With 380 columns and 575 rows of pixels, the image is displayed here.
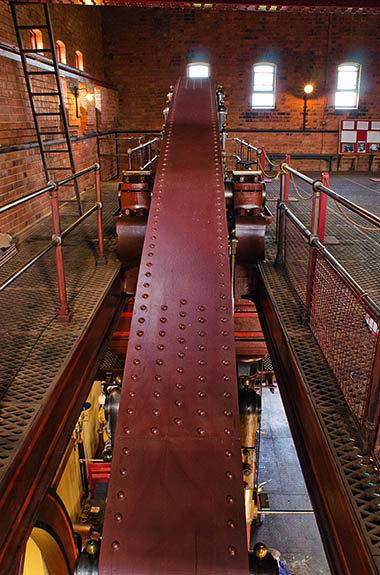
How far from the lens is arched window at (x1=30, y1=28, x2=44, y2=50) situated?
6.26m

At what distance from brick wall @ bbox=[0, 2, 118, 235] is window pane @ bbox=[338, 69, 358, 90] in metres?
6.65

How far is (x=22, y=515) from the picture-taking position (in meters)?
1.63

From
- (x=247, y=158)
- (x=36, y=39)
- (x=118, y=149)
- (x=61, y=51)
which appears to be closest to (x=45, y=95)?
(x=36, y=39)

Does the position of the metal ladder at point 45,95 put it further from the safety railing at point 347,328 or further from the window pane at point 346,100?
the window pane at point 346,100

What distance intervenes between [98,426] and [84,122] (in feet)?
19.2

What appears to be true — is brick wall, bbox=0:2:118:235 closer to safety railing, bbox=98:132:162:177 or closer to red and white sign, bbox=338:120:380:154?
safety railing, bbox=98:132:162:177

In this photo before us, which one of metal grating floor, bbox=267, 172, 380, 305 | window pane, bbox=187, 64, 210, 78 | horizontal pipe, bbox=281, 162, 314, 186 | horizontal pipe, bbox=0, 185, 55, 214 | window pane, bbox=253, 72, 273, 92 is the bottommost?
metal grating floor, bbox=267, 172, 380, 305

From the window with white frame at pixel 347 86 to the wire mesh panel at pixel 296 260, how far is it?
10.0 meters

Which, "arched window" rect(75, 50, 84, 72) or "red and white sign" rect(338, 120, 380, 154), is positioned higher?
"arched window" rect(75, 50, 84, 72)

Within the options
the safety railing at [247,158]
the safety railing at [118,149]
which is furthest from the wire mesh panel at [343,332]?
the safety railing at [118,149]

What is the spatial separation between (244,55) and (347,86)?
2974 mm

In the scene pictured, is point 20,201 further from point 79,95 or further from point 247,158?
point 79,95

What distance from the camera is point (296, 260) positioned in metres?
3.65

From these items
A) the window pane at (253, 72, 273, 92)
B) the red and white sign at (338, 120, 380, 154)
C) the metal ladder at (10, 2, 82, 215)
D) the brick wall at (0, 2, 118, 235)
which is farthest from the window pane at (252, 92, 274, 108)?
the metal ladder at (10, 2, 82, 215)
